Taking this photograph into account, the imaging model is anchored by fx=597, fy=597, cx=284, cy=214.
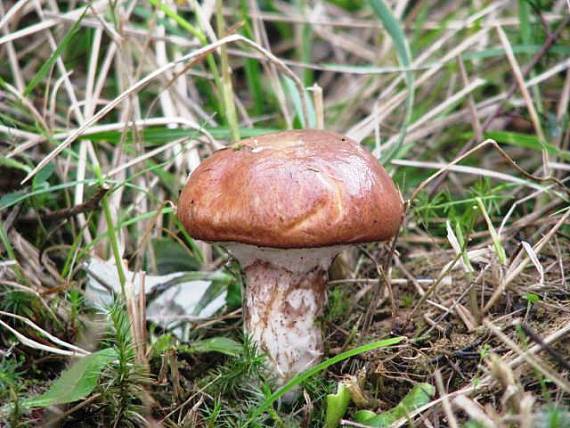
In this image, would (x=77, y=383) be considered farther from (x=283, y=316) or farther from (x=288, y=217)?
(x=288, y=217)

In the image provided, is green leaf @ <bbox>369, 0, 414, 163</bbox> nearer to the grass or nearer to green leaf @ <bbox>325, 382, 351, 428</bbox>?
the grass

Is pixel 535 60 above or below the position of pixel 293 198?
below

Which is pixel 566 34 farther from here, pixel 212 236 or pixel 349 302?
pixel 212 236

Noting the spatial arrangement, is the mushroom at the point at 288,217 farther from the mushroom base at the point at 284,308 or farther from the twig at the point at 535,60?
the twig at the point at 535,60

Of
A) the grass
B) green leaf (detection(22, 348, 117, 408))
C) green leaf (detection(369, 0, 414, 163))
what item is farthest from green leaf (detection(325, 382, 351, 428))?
green leaf (detection(369, 0, 414, 163))

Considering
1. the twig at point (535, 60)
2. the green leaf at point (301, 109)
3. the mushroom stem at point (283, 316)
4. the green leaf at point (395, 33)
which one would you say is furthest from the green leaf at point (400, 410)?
the twig at point (535, 60)

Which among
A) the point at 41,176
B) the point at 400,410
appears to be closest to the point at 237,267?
the point at 41,176
